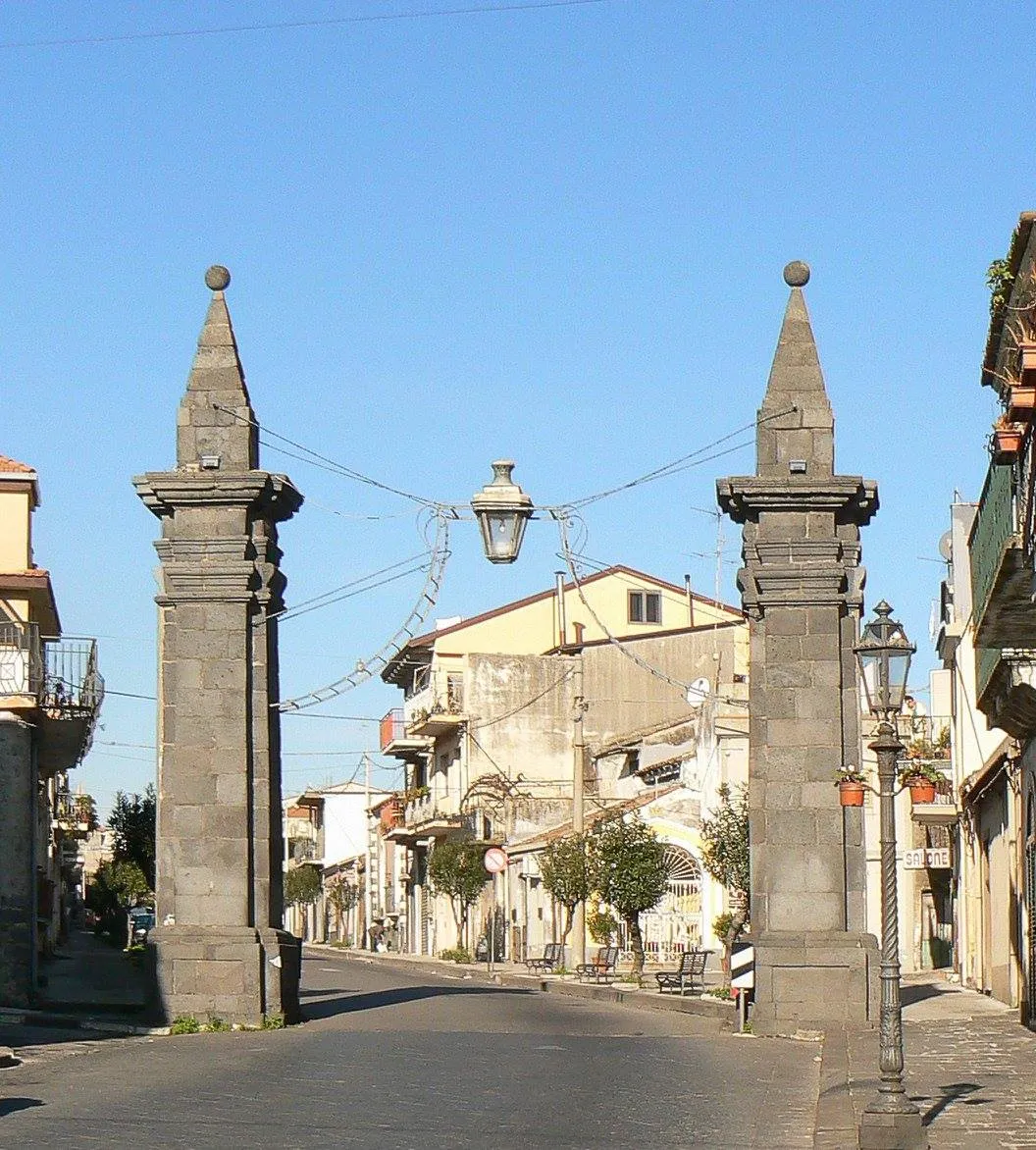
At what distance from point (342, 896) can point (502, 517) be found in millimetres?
73094

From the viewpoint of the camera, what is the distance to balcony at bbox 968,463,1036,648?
18.4 meters

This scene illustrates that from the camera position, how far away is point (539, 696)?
6525 centimetres

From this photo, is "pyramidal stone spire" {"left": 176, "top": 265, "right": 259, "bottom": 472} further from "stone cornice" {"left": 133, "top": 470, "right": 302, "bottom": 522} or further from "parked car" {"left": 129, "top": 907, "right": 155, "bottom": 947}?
"parked car" {"left": 129, "top": 907, "right": 155, "bottom": 947}

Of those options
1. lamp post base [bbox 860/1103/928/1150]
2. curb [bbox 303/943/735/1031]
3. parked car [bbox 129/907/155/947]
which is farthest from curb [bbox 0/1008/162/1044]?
parked car [bbox 129/907/155/947]

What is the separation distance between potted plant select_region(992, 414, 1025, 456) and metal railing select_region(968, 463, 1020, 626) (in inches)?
53.7

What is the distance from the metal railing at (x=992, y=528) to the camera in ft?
62.6

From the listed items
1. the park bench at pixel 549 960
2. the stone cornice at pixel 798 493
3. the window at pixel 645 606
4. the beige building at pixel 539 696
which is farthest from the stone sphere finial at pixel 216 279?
the window at pixel 645 606

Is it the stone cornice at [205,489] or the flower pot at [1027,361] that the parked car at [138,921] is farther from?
the flower pot at [1027,361]

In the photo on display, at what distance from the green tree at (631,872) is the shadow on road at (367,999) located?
4855 millimetres

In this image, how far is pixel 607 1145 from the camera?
12.8 meters

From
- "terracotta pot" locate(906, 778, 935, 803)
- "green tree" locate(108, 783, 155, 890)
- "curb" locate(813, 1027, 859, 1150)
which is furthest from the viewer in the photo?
"green tree" locate(108, 783, 155, 890)

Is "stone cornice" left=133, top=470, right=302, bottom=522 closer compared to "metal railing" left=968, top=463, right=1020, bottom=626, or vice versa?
"metal railing" left=968, top=463, right=1020, bottom=626

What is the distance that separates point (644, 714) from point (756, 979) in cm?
4222

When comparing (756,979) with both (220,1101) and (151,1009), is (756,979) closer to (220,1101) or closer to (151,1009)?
(151,1009)
